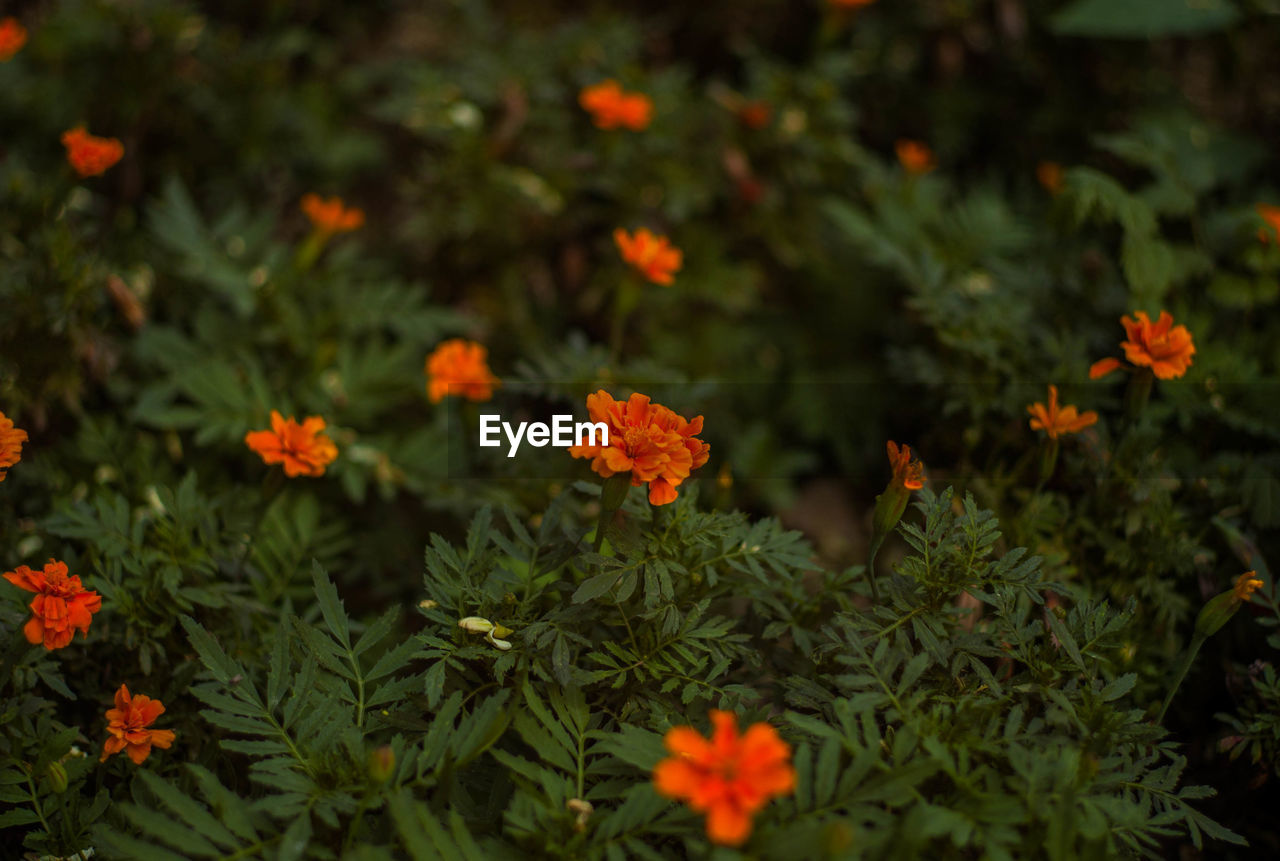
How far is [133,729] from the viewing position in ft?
4.10

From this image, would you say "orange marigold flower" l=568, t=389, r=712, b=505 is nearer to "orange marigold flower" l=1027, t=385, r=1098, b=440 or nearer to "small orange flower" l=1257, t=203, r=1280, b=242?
"orange marigold flower" l=1027, t=385, r=1098, b=440

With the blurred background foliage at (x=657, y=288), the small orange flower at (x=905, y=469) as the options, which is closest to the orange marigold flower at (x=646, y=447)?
the small orange flower at (x=905, y=469)

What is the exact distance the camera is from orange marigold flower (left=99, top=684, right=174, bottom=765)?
4.06ft

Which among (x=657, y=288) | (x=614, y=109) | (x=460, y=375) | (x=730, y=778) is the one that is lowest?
(x=657, y=288)

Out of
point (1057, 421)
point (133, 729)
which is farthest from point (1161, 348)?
point (133, 729)

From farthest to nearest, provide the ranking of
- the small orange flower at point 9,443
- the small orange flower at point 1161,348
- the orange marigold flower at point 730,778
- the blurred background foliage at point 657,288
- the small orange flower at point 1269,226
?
the small orange flower at point 1269,226 → the blurred background foliage at point 657,288 → the small orange flower at point 1161,348 → the small orange flower at point 9,443 → the orange marigold flower at point 730,778

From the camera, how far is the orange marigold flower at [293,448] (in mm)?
1440

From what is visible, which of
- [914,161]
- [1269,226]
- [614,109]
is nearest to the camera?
[1269,226]

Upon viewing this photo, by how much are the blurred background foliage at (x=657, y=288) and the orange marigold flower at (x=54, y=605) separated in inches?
6.5

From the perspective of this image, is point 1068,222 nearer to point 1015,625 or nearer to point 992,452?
point 992,452

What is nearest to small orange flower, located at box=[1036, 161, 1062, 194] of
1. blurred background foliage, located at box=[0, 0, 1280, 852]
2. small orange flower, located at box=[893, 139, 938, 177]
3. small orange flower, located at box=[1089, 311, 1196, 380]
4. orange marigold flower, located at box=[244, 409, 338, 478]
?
blurred background foliage, located at box=[0, 0, 1280, 852]

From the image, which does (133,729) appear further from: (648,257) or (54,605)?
(648,257)

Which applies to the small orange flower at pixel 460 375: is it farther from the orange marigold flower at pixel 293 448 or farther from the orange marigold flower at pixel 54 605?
the orange marigold flower at pixel 54 605

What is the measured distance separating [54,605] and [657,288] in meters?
1.61
